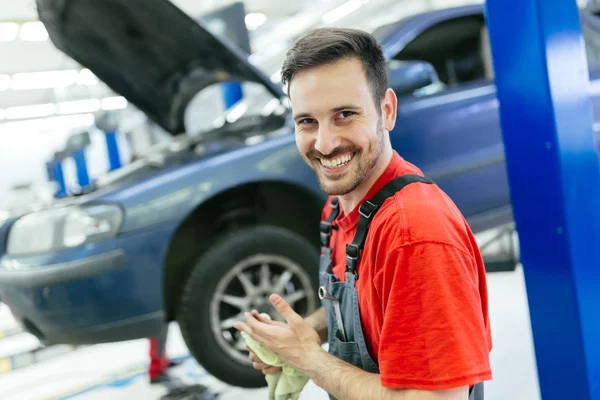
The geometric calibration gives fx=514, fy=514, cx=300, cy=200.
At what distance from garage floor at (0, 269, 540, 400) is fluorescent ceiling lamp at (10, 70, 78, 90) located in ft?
31.4

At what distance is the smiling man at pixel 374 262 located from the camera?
0.83m

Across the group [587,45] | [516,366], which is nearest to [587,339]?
[516,366]

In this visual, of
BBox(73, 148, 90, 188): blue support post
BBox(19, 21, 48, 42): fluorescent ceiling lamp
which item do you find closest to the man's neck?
BBox(73, 148, 90, 188): blue support post

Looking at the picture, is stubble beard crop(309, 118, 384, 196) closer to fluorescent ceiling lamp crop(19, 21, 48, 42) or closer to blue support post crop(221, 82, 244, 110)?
blue support post crop(221, 82, 244, 110)

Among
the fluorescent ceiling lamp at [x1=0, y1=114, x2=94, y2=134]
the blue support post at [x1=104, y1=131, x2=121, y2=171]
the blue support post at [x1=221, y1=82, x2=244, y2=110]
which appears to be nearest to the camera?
the blue support post at [x1=221, y1=82, x2=244, y2=110]

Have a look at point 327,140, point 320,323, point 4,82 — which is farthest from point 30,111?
point 327,140

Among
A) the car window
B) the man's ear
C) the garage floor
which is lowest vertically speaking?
the garage floor

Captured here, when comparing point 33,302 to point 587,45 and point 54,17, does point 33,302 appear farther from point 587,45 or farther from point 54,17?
point 587,45

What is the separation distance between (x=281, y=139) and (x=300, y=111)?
105 cm

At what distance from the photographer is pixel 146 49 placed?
2438 mm

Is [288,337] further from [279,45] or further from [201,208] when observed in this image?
[279,45]

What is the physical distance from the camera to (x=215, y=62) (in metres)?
2.29

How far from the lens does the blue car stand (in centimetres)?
184

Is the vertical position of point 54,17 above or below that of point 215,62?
above
